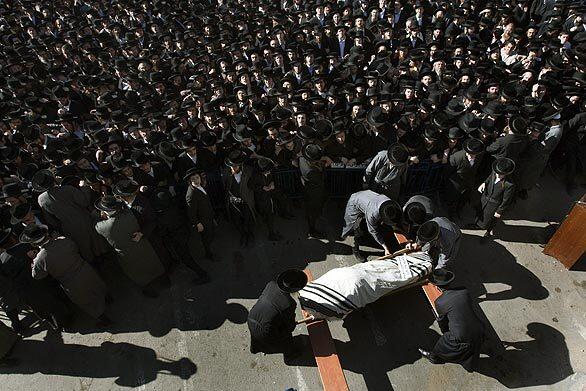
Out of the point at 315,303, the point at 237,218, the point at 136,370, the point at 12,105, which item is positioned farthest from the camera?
the point at 12,105

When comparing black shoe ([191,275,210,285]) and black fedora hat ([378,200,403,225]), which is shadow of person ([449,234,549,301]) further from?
black shoe ([191,275,210,285])

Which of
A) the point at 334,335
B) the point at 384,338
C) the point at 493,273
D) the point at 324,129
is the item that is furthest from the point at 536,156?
the point at 334,335

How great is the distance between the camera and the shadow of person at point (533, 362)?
498 cm

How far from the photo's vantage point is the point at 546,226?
282 inches

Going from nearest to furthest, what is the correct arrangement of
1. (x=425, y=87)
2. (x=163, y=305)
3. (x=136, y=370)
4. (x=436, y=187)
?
(x=136, y=370)
(x=163, y=305)
(x=436, y=187)
(x=425, y=87)

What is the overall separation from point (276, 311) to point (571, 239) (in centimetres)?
522

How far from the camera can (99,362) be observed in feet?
18.3

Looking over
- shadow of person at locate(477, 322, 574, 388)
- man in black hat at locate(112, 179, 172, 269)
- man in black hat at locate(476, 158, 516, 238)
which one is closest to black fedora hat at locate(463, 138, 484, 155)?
man in black hat at locate(476, 158, 516, 238)

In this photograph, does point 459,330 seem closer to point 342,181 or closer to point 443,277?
point 443,277

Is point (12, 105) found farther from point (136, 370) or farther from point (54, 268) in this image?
point (136, 370)

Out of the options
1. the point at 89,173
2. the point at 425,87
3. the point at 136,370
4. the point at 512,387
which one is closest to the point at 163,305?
the point at 136,370

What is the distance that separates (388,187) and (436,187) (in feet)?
6.10

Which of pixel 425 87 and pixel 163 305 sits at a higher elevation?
pixel 425 87

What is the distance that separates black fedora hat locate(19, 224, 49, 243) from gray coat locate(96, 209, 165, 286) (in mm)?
694
